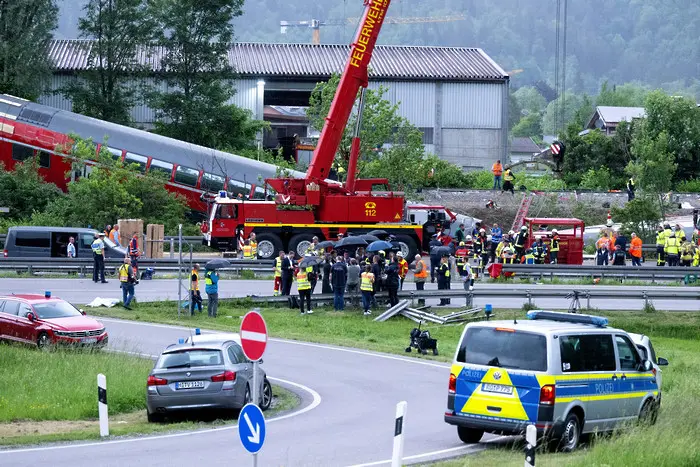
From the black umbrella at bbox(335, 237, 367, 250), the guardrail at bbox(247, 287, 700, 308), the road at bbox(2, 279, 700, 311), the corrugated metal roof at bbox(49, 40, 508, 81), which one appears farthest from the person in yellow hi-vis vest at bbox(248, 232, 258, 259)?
the corrugated metal roof at bbox(49, 40, 508, 81)

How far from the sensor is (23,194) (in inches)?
1948

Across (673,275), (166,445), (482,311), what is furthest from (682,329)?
(166,445)

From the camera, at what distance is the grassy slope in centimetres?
1402

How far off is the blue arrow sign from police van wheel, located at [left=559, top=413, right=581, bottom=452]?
4.84 m

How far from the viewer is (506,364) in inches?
A: 577

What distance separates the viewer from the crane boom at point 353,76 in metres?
39.2

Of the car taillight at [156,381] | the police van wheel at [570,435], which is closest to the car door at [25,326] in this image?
the car taillight at [156,381]

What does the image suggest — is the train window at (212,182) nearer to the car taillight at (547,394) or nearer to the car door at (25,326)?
the car door at (25,326)

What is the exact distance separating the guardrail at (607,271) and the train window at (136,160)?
63.8 ft

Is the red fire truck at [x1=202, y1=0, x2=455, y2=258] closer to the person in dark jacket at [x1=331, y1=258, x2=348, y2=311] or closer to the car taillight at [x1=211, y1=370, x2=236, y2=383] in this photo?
the person in dark jacket at [x1=331, y1=258, x2=348, y2=311]

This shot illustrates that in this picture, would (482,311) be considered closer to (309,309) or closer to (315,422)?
(309,309)

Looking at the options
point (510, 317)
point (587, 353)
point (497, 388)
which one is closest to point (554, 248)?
point (510, 317)

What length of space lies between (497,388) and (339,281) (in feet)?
56.0

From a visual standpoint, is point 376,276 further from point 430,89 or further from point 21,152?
point 430,89
